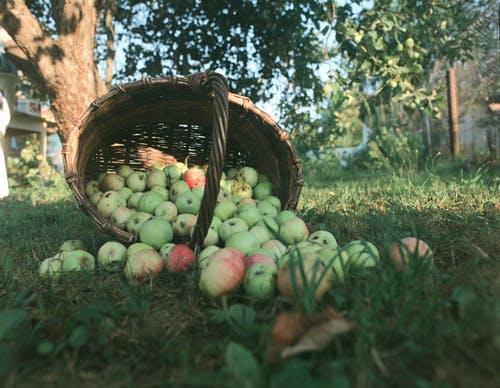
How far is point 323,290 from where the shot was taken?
3.84ft

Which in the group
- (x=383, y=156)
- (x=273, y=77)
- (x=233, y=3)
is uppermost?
(x=233, y=3)

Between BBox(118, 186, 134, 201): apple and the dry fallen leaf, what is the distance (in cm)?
157

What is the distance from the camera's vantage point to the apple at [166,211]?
2.06 metres

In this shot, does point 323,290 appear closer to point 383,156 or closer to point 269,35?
point 269,35

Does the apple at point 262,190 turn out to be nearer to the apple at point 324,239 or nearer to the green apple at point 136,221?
the green apple at point 136,221

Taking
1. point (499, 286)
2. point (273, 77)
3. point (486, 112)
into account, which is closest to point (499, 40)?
point (486, 112)

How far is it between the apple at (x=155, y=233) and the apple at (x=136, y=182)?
24.5 inches

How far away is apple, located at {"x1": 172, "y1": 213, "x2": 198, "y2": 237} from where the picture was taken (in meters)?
1.93

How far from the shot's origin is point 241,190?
2.37 metres

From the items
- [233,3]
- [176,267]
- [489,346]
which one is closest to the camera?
[489,346]

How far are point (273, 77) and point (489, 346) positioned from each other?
484 centimetres

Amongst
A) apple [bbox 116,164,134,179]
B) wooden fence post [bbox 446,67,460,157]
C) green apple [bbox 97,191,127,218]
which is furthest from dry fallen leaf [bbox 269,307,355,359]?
wooden fence post [bbox 446,67,460,157]

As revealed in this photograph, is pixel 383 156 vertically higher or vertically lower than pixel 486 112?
lower

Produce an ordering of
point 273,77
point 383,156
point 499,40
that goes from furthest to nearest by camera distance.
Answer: point 383,156, point 499,40, point 273,77
